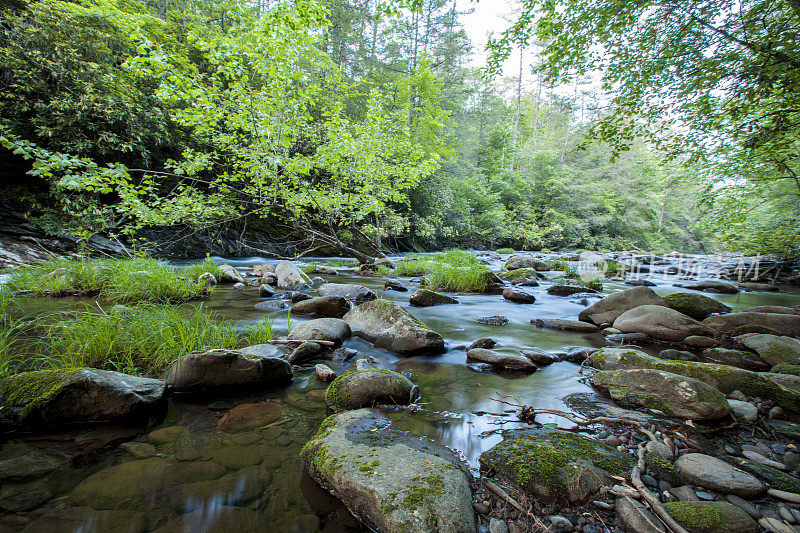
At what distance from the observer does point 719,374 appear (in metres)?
2.68

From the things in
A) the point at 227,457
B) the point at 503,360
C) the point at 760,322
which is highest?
the point at 760,322

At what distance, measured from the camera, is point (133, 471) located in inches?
67.3

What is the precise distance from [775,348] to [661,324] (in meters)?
1.03

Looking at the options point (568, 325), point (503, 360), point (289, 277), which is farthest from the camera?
point (289, 277)

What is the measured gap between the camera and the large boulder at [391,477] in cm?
136

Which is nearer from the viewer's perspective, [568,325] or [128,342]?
[128,342]

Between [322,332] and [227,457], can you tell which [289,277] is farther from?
[227,457]

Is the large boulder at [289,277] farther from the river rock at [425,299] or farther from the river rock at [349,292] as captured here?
the river rock at [425,299]

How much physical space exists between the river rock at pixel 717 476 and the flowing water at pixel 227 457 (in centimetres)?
74

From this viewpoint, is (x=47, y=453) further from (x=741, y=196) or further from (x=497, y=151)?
(x=497, y=151)

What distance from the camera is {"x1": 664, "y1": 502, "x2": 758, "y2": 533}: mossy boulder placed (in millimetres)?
1259

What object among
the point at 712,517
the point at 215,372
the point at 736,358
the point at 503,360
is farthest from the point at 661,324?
the point at 215,372

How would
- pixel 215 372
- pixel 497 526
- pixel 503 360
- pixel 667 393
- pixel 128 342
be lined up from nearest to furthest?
pixel 497 526, pixel 667 393, pixel 215 372, pixel 128 342, pixel 503 360

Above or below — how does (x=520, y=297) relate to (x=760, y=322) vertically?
below
